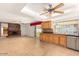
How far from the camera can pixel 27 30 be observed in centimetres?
1389

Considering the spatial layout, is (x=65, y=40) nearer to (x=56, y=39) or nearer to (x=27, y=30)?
(x=56, y=39)

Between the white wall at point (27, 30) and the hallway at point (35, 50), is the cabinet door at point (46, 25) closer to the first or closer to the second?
the hallway at point (35, 50)

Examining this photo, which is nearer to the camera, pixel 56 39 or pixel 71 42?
pixel 71 42

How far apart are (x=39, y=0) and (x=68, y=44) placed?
4252mm

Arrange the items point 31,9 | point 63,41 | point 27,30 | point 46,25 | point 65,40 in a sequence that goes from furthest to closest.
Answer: point 27,30 < point 46,25 < point 63,41 < point 65,40 < point 31,9

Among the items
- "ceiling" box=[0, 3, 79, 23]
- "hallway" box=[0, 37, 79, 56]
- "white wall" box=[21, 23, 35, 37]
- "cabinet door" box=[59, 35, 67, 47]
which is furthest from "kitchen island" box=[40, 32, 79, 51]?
"white wall" box=[21, 23, 35, 37]

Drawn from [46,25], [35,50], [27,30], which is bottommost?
[35,50]

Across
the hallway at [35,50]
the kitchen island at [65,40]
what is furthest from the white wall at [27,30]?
the hallway at [35,50]

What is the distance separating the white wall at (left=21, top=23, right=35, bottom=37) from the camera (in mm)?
12706

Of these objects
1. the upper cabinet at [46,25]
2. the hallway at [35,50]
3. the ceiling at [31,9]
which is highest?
the ceiling at [31,9]

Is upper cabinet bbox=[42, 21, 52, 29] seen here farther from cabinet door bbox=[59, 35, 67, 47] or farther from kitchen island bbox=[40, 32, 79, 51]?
cabinet door bbox=[59, 35, 67, 47]

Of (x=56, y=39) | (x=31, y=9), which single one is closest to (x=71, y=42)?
(x=56, y=39)

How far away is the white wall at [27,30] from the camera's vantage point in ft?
41.7

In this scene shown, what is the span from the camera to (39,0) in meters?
2.19
